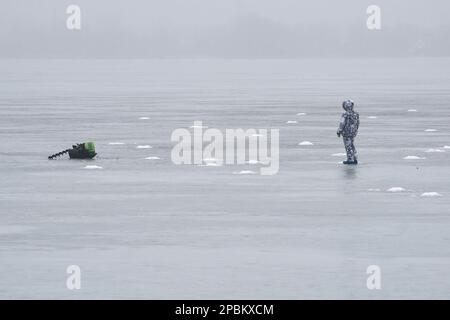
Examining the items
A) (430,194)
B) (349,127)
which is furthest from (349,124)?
(430,194)

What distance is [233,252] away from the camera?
62.2 feet

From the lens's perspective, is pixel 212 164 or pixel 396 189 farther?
pixel 212 164

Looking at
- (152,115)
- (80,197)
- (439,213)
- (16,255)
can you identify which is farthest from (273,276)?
(152,115)

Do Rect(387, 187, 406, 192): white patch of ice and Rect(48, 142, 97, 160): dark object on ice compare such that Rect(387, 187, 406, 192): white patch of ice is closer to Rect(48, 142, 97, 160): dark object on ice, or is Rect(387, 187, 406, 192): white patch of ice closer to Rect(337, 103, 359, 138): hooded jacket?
Rect(337, 103, 359, 138): hooded jacket

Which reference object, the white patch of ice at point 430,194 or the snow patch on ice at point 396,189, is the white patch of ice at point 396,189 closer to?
the snow patch on ice at point 396,189

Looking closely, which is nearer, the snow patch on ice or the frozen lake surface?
the frozen lake surface

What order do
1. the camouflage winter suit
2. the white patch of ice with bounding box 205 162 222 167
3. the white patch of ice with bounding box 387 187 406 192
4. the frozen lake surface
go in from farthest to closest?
1. the white patch of ice with bounding box 205 162 222 167
2. the camouflage winter suit
3. the white patch of ice with bounding box 387 187 406 192
4. the frozen lake surface

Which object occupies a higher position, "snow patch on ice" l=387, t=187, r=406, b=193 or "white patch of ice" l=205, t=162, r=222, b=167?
"white patch of ice" l=205, t=162, r=222, b=167

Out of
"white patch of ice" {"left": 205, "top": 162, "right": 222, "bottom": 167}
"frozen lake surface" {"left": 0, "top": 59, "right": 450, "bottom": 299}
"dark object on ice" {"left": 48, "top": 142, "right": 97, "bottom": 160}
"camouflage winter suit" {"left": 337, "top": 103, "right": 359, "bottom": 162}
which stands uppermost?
"camouflage winter suit" {"left": 337, "top": 103, "right": 359, "bottom": 162}

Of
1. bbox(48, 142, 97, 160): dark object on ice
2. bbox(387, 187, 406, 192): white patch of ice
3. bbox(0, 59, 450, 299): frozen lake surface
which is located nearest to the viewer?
bbox(0, 59, 450, 299): frozen lake surface

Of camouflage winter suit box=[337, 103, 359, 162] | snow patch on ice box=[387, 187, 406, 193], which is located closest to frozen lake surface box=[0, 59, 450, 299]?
snow patch on ice box=[387, 187, 406, 193]

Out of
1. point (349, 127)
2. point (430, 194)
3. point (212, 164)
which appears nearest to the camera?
point (430, 194)

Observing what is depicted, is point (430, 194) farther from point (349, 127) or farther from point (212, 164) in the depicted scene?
point (212, 164)
